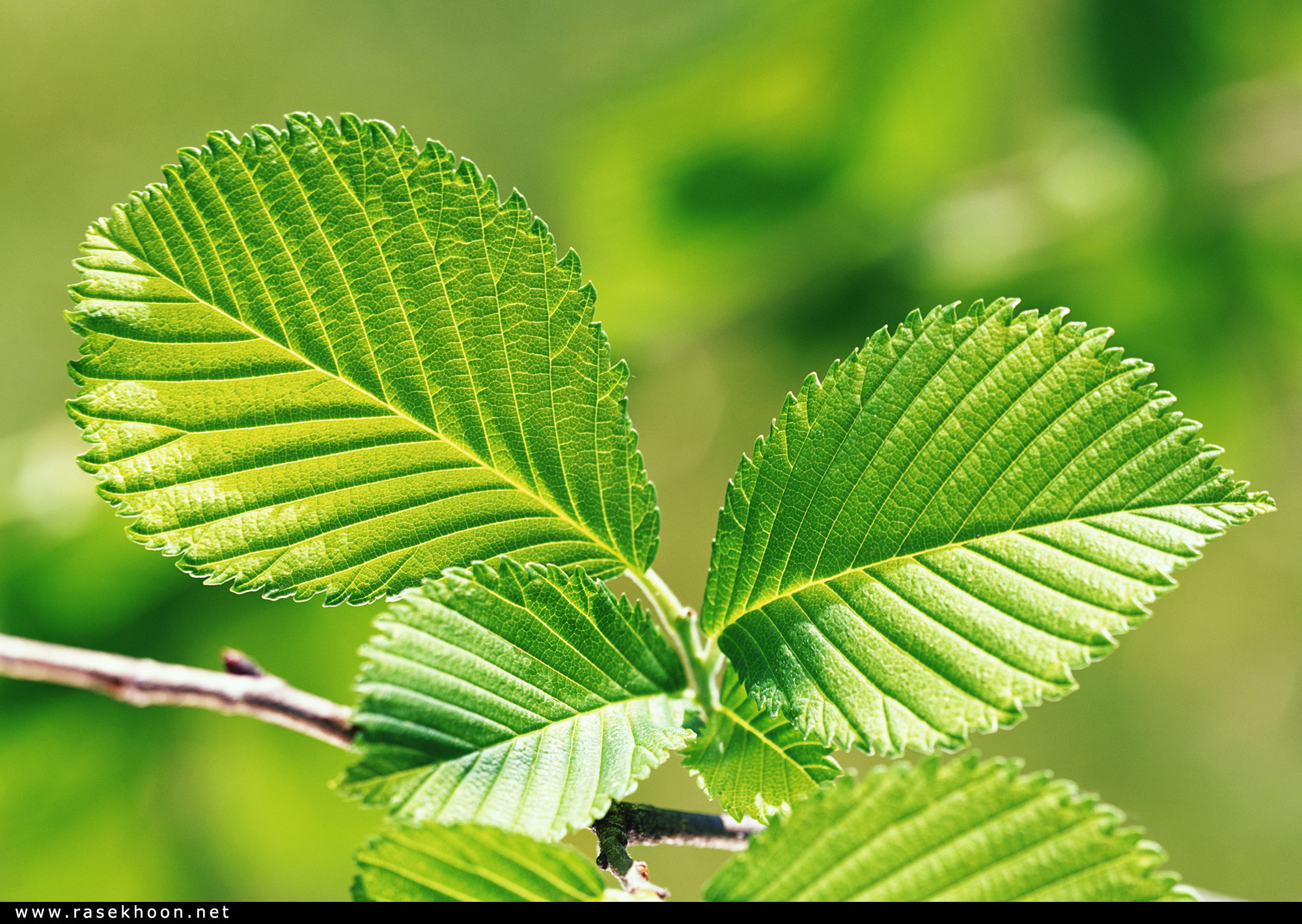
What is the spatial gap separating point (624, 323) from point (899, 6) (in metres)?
0.71

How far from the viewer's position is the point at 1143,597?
36cm

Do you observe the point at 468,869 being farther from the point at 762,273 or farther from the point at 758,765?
the point at 762,273

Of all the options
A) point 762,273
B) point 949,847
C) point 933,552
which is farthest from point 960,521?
point 762,273

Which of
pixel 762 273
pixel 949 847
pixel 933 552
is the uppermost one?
pixel 762 273

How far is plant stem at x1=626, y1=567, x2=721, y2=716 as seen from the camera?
1.50 ft

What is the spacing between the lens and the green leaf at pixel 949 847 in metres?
0.33

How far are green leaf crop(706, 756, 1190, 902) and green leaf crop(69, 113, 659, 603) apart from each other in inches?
6.8

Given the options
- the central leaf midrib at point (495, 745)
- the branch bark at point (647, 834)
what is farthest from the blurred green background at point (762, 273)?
the central leaf midrib at point (495, 745)

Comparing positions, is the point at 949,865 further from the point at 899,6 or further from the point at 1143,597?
the point at 899,6

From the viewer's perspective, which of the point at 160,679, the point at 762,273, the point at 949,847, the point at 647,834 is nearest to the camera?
the point at 949,847

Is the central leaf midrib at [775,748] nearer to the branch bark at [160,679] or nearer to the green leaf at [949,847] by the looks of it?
the green leaf at [949,847]

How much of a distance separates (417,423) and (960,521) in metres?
0.22

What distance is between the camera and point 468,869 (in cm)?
36

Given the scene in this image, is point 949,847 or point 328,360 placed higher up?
point 328,360
